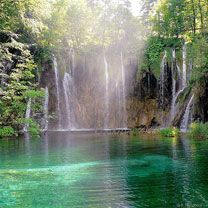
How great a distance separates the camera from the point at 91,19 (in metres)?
44.0

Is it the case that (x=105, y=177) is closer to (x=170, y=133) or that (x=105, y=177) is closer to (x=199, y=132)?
(x=199, y=132)

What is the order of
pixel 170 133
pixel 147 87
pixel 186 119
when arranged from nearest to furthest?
pixel 170 133 < pixel 186 119 < pixel 147 87

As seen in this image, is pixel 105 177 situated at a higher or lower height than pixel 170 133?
lower

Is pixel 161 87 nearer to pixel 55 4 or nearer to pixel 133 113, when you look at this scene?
pixel 133 113

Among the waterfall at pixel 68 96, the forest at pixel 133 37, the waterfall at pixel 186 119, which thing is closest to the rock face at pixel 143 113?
the forest at pixel 133 37

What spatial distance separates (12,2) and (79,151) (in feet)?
29.3

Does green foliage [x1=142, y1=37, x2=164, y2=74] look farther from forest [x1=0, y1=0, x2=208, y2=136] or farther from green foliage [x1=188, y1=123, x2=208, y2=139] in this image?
green foliage [x1=188, y1=123, x2=208, y2=139]

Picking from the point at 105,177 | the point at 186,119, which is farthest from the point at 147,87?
the point at 105,177

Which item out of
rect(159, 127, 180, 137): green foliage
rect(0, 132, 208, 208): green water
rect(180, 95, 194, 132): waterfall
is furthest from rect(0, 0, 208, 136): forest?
rect(0, 132, 208, 208): green water

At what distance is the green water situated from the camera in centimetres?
955

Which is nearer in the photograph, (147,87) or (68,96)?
(147,87)

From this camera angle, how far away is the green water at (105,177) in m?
9.55

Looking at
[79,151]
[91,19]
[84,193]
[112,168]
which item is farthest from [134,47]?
[84,193]

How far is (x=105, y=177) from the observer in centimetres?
1245
